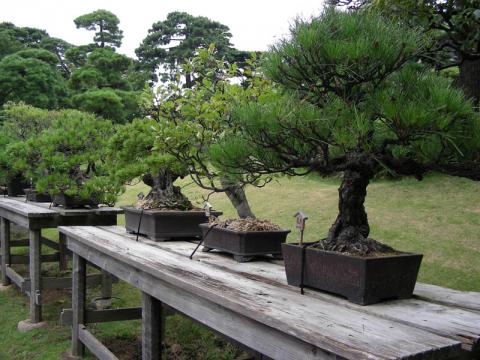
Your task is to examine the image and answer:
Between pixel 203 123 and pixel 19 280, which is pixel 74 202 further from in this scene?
pixel 203 123

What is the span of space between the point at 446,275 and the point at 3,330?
3.76 m

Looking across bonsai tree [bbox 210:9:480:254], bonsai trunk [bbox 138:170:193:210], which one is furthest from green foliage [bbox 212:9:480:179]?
bonsai trunk [bbox 138:170:193:210]

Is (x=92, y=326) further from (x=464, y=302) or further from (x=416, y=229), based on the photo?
(x=416, y=229)

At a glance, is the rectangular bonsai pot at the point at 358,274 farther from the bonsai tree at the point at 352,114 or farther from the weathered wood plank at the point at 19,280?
the weathered wood plank at the point at 19,280

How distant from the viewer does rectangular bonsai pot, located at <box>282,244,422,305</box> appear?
1424mm

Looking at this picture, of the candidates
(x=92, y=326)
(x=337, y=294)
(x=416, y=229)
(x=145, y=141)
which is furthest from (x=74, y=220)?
(x=416, y=229)

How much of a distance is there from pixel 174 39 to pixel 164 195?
19280 mm

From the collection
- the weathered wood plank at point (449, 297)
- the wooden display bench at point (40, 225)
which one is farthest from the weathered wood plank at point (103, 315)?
the weathered wood plank at point (449, 297)

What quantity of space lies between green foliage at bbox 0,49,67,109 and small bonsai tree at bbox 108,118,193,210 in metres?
13.0

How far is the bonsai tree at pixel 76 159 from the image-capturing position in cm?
377

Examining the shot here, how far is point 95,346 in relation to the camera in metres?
2.87

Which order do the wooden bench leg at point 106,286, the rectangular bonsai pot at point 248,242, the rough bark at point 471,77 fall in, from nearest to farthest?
the rectangular bonsai pot at point 248,242 → the rough bark at point 471,77 → the wooden bench leg at point 106,286

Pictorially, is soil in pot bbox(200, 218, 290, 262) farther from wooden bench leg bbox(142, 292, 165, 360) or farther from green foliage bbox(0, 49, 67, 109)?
green foliage bbox(0, 49, 67, 109)

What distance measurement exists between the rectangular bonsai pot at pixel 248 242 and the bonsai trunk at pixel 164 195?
26.4 inches
